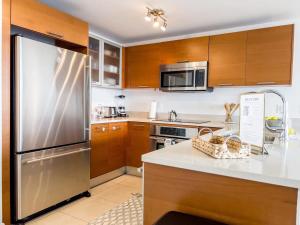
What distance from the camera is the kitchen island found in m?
0.84

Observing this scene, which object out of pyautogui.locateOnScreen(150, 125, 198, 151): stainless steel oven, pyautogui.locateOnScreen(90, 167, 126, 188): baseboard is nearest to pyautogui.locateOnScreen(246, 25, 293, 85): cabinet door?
pyautogui.locateOnScreen(150, 125, 198, 151): stainless steel oven

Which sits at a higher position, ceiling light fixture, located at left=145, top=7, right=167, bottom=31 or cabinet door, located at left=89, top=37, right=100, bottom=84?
ceiling light fixture, located at left=145, top=7, right=167, bottom=31

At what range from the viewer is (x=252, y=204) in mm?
899

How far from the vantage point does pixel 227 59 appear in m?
3.11

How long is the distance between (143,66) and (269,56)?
1.87 metres

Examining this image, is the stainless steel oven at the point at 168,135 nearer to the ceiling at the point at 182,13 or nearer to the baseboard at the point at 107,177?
the baseboard at the point at 107,177

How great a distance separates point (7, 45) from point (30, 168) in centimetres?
111

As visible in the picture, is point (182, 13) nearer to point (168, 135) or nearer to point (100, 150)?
point (168, 135)

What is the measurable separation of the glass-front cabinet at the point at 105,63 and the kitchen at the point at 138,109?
2 cm

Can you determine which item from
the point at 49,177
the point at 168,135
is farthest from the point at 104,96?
the point at 49,177

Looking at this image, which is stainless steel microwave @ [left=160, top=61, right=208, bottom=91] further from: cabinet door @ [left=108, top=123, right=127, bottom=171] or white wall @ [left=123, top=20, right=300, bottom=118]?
cabinet door @ [left=108, top=123, right=127, bottom=171]

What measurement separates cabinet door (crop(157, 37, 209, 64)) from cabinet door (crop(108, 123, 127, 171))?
4.13 ft

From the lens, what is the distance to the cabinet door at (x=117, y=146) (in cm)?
327

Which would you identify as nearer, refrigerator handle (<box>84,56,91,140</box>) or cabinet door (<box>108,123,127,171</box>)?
refrigerator handle (<box>84,56,91,140</box>)
